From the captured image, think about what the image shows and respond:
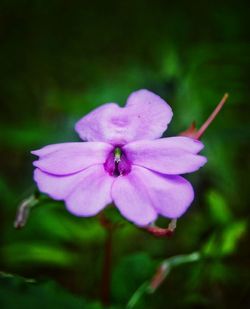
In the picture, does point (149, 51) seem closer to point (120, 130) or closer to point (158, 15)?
point (158, 15)

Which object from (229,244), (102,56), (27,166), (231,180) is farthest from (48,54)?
(229,244)

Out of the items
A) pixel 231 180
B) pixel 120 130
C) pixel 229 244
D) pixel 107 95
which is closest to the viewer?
pixel 120 130

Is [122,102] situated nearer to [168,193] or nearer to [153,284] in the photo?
[153,284]

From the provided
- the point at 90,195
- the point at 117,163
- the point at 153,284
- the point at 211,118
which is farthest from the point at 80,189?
the point at 153,284

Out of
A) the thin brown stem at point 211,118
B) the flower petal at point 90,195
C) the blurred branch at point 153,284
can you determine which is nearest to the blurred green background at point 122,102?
the blurred branch at point 153,284

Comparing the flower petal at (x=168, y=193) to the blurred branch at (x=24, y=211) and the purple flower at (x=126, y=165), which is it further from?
the blurred branch at (x=24, y=211)

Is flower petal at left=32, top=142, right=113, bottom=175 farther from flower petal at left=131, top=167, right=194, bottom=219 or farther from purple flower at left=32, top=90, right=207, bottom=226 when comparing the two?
flower petal at left=131, top=167, right=194, bottom=219

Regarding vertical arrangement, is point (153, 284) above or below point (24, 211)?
below

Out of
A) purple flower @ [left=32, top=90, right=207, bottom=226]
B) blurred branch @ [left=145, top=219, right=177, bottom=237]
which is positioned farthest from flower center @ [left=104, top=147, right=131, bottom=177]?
blurred branch @ [left=145, top=219, right=177, bottom=237]
